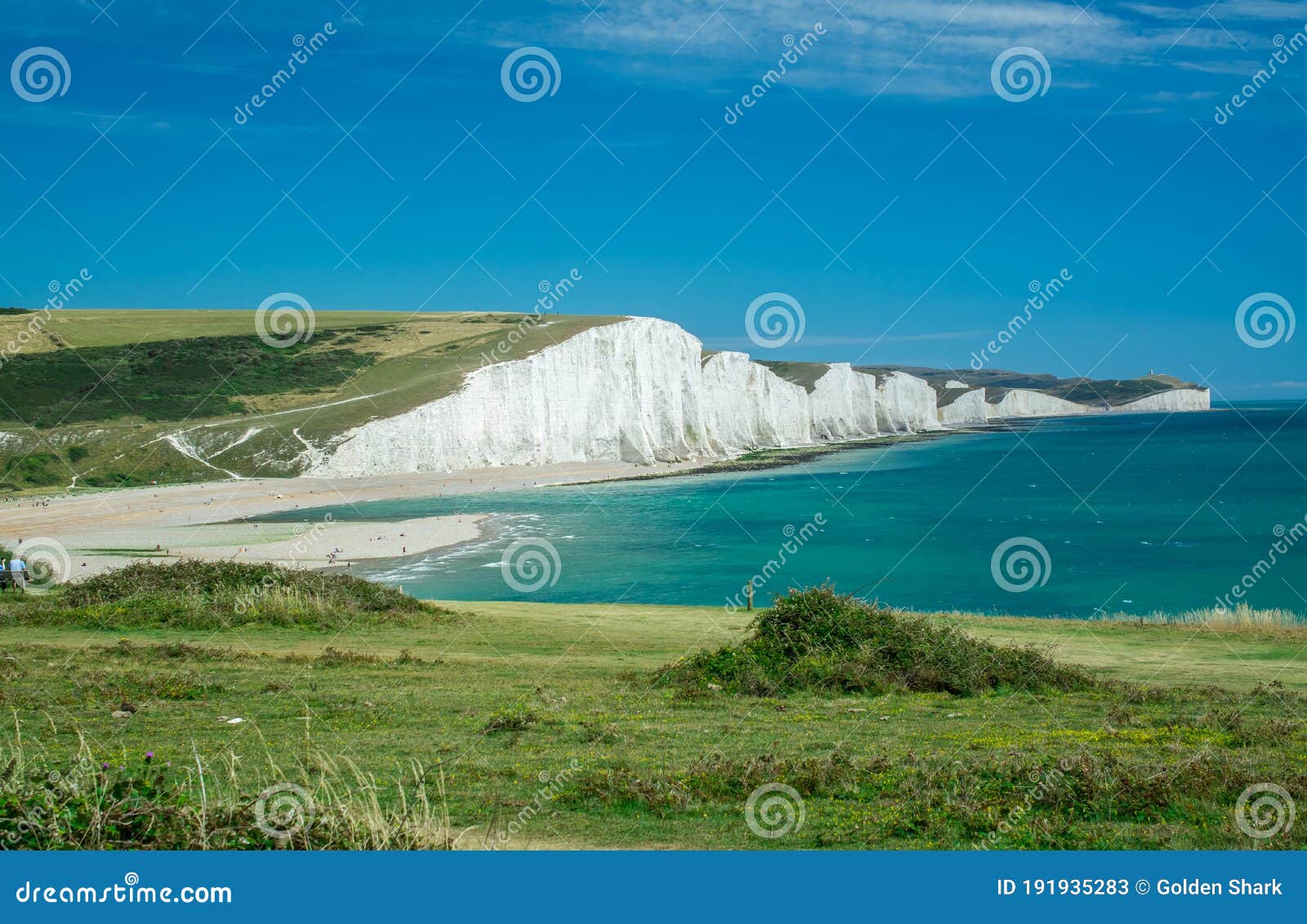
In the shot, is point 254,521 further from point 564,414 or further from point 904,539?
point 564,414

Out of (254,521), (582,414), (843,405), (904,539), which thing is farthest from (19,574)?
(843,405)

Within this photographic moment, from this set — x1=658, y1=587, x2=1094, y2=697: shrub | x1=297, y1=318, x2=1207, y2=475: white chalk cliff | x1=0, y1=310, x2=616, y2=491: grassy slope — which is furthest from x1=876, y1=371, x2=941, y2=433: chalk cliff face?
x1=658, y1=587, x2=1094, y2=697: shrub

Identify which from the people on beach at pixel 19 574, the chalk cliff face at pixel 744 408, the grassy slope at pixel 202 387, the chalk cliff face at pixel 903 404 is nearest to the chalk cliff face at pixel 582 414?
the chalk cliff face at pixel 744 408

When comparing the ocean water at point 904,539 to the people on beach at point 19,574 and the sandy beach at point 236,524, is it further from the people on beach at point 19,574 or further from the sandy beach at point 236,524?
the people on beach at point 19,574

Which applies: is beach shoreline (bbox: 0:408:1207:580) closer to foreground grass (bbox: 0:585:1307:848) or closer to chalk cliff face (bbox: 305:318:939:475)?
chalk cliff face (bbox: 305:318:939:475)

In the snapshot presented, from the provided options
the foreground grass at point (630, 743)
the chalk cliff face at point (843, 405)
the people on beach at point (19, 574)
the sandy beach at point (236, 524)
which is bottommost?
the foreground grass at point (630, 743)

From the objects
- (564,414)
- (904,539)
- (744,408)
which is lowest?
(904,539)
